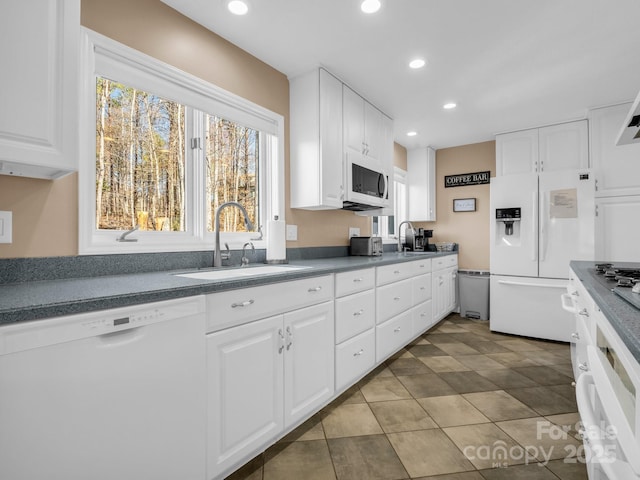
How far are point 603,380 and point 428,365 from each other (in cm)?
→ 205

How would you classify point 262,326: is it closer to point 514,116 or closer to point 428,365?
point 428,365

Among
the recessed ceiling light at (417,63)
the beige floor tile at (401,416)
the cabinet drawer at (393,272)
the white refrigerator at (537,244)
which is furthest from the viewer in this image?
the white refrigerator at (537,244)

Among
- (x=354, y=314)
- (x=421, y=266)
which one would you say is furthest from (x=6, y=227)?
(x=421, y=266)

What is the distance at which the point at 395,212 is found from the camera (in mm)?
Result: 4742

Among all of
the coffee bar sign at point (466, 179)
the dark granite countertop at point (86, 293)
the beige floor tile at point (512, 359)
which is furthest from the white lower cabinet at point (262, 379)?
the coffee bar sign at point (466, 179)

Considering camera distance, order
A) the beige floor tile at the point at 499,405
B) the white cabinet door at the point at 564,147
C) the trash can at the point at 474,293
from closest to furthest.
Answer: the beige floor tile at the point at 499,405 → the white cabinet door at the point at 564,147 → the trash can at the point at 474,293

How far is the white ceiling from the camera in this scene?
1.90 m

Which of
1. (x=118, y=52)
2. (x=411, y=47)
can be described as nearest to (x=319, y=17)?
(x=411, y=47)

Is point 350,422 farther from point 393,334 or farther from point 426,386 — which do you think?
point 393,334

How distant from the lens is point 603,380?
0.86 m

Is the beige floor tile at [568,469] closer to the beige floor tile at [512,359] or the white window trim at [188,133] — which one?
the beige floor tile at [512,359]

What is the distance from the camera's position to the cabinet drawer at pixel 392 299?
2.59m

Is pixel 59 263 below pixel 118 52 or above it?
below

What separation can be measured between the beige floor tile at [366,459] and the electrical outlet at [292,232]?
1.49m
